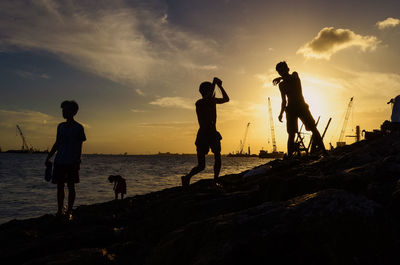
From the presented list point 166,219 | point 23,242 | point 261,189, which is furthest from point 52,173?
point 261,189

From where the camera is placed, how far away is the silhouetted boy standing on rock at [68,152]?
6.08m

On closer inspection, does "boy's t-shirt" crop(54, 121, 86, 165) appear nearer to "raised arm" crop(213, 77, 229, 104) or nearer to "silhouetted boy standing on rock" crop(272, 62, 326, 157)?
"raised arm" crop(213, 77, 229, 104)

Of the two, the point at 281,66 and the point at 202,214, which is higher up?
the point at 281,66

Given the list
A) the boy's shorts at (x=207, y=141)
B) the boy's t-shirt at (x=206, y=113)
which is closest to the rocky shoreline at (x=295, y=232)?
the boy's shorts at (x=207, y=141)

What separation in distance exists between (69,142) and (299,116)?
5818mm

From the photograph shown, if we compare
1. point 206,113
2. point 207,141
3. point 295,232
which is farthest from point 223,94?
point 295,232

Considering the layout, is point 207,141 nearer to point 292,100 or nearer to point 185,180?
point 185,180

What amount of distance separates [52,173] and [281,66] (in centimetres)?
619

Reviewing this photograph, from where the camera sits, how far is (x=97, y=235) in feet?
15.5

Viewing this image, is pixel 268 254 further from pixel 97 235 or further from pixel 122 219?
pixel 122 219

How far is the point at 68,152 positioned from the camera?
6109mm

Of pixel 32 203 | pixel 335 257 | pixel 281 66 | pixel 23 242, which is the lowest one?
pixel 32 203

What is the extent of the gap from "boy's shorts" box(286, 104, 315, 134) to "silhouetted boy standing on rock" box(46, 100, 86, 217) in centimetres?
532

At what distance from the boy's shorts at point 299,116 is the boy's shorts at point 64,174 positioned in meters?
5.58
